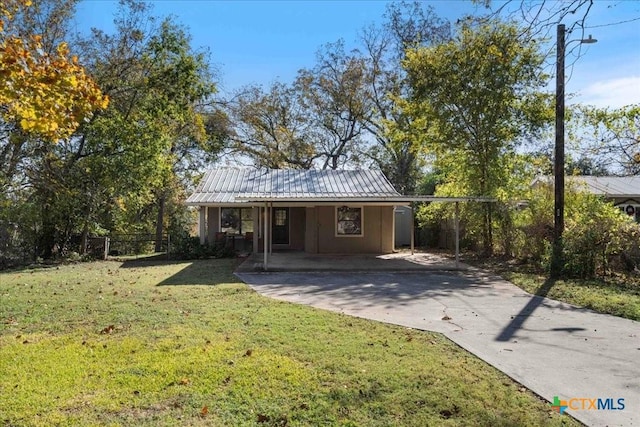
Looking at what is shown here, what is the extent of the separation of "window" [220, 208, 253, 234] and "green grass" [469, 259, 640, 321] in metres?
11.0

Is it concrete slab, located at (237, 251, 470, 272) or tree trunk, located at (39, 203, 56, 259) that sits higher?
tree trunk, located at (39, 203, 56, 259)

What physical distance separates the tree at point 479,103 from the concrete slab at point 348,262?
268 centimetres

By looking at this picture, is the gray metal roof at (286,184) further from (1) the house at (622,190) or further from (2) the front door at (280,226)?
(1) the house at (622,190)

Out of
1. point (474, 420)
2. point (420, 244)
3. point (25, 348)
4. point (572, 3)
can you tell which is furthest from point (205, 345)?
point (420, 244)

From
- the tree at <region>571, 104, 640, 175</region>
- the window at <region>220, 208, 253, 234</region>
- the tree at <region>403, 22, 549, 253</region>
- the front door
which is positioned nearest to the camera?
the tree at <region>571, 104, 640, 175</region>

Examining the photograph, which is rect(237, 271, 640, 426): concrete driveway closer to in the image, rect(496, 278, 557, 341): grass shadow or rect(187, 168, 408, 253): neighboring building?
rect(496, 278, 557, 341): grass shadow

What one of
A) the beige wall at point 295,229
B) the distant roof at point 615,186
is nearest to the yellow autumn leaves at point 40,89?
the beige wall at point 295,229

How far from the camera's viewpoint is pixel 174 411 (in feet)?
11.4

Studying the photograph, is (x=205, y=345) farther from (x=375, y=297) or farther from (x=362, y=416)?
(x=375, y=297)

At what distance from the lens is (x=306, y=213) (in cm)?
1723

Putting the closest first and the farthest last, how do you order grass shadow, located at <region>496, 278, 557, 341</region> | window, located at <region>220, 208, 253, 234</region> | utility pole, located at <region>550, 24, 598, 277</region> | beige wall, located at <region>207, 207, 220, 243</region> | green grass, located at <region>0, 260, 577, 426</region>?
green grass, located at <region>0, 260, 577, 426</region>, grass shadow, located at <region>496, 278, 557, 341</region>, utility pole, located at <region>550, 24, 598, 277</region>, beige wall, located at <region>207, 207, 220, 243</region>, window, located at <region>220, 208, 253, 234</region>

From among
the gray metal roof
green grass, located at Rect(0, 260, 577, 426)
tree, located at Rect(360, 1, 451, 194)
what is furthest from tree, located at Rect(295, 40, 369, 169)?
green grass, located at Rect(0, 260, 577, 426)

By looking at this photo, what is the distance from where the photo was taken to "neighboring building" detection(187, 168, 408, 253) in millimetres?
16719

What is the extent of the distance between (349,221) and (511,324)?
421 inches
